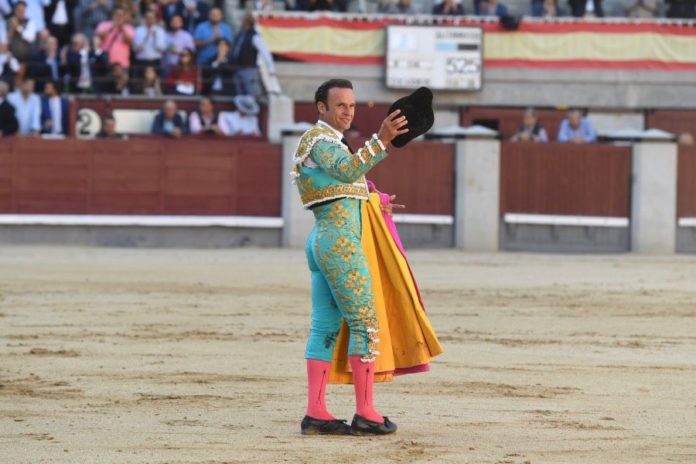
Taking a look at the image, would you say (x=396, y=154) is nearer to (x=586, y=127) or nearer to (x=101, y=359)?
(x=586, y=127)

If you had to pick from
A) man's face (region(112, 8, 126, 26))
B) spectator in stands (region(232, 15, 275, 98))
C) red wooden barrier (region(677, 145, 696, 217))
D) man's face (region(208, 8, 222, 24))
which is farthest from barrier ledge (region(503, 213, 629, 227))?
man's face (region(112, 8, 126, 26))

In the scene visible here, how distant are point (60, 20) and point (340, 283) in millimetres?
13620

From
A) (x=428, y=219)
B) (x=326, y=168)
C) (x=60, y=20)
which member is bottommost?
(x=428, y=219)

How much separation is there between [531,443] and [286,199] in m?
12.3

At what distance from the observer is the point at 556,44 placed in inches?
814

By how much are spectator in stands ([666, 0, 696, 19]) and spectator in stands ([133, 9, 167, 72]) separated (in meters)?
6.68

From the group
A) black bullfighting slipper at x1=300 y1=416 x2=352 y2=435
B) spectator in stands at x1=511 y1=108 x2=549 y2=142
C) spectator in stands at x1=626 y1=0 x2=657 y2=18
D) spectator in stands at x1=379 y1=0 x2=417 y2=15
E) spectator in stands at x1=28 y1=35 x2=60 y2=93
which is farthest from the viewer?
spectator in stands at x1=626 y1=0 x2=657 y2=18

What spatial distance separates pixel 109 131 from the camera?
1808 centimetres

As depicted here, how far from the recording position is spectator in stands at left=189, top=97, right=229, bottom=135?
60.0 feet

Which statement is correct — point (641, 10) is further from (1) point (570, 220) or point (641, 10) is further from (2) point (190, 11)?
(2) point (190, 11)

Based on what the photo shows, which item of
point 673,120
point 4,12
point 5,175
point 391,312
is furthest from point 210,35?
point 391,312

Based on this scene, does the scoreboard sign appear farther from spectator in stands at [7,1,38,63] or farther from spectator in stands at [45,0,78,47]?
spectator in stands at [7,1,38,63]

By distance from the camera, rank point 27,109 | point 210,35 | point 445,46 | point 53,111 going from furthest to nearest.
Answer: point 445,46, point 210,35, point 53,111, point 27,109

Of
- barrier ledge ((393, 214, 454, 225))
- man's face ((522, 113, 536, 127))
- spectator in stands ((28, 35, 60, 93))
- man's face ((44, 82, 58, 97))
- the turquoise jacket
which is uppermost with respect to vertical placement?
spectator in stands ((28, 35, 60, 93))
